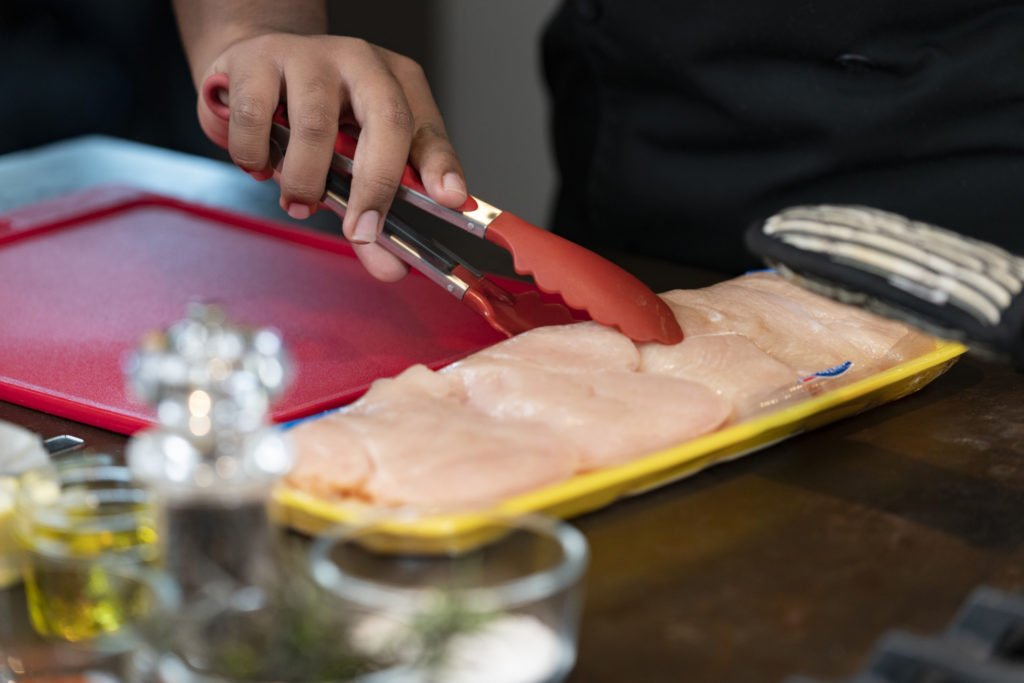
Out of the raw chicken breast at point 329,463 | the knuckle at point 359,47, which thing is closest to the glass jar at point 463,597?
the raw chicken breast at point 329,463

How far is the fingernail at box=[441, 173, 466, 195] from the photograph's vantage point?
135cm

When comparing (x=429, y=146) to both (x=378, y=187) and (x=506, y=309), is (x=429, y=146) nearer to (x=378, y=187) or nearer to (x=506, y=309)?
(x=378, y=187)

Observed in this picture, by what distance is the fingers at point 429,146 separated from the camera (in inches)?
53.3

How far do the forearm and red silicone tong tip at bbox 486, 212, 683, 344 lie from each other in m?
0.55

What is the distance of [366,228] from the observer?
1.39 meters

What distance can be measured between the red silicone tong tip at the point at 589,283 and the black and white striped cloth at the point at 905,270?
18 cm

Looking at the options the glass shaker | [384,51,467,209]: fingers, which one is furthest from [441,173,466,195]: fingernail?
the glass shaker

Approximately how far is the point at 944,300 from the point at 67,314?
0.89m

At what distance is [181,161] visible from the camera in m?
2.11

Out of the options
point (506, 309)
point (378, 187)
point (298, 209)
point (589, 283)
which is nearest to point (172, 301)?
point (298, 209)

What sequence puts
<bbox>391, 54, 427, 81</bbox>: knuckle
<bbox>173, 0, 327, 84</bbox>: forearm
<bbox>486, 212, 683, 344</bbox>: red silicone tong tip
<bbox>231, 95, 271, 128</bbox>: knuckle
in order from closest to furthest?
<bbox>486, 212, 683, 344</bbox>: red silicone tong tip < <bbox>231, 95, 271, 128</bbox>: knuckle < <bbox>391, 54, 427, 81</bbox>: knuckle < <bbox>173, 0, 327, 84</bbox>: forearm

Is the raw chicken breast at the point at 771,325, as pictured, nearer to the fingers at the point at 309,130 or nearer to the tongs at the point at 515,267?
the tongs at the point at 515,267

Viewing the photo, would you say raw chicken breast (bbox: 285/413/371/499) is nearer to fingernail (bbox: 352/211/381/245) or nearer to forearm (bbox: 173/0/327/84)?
fingernail (bbox: 352/211/381/245)

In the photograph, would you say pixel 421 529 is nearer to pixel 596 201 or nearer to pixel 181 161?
pixel 596 201
